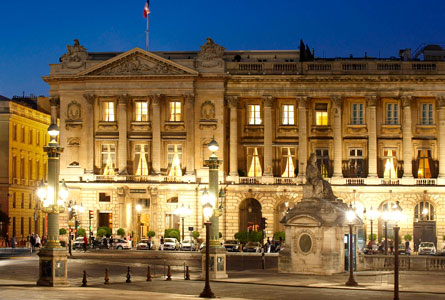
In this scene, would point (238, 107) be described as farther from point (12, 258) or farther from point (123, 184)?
point (12, 258)

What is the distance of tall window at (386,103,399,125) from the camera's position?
92.9 meters

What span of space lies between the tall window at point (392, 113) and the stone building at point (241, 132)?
0.33ft

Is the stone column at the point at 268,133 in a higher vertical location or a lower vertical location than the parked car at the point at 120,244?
higher

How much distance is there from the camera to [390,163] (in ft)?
302

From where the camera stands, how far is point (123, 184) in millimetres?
89812

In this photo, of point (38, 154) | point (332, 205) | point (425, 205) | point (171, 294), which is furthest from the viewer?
point (38, 154)

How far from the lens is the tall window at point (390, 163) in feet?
300

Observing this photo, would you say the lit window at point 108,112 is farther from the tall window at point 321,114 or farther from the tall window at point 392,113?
the tall window at point 392,113

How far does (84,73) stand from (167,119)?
29.2ft

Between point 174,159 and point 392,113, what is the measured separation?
21.3 m

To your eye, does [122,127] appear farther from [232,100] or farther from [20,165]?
[20,165]

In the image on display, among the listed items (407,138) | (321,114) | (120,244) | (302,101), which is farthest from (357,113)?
(120,244)

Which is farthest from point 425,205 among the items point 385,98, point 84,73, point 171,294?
point 171,294

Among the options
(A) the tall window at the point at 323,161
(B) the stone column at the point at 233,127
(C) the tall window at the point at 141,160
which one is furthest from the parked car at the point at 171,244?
(A) the tall window at the point at 323,161
